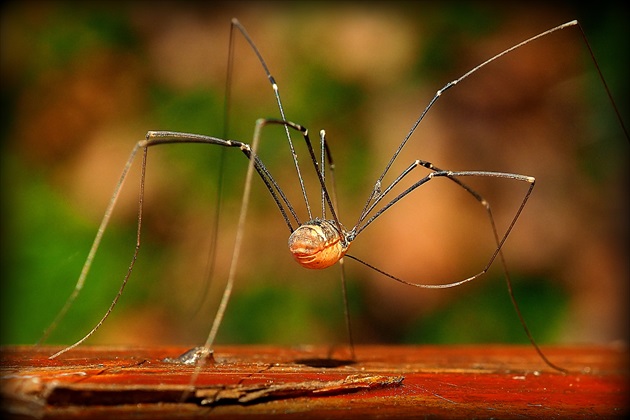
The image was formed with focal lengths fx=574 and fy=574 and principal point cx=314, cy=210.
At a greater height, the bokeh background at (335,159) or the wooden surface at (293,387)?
the bokeh background at (335,159)

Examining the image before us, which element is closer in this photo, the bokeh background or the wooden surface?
the wooden surface

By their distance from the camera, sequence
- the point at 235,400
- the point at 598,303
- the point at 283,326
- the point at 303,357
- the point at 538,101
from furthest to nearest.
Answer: the point at 538,101
the point at 598,303
the point at 283,326
the point at 303,357
the point at 235,400

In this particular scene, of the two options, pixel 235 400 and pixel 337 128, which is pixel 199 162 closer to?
pixel 337 128

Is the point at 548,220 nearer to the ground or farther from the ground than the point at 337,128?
nearer to the ground

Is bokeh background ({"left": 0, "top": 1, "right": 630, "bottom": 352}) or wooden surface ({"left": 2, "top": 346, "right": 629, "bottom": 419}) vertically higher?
bokeh background ({"left": 0, "top": 1, "right": 630, "bottom": 352})

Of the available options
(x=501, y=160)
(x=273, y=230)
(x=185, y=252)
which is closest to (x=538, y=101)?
(x=501, y=160)
